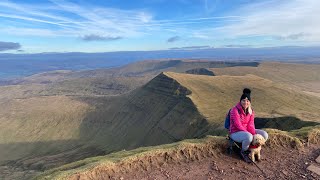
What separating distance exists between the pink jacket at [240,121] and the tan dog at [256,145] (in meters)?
0.57

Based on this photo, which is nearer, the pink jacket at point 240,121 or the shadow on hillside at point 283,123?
the pink jacket at point 240,121

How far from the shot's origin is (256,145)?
1560cm

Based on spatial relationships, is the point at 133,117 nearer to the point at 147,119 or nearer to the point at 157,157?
the point at 147,119

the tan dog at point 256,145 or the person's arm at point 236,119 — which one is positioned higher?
the person's arm at point 236,119

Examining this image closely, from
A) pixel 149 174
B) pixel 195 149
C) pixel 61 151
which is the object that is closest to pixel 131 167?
pixel 149 174

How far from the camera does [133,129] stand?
9925cm

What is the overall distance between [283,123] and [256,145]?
136 ft

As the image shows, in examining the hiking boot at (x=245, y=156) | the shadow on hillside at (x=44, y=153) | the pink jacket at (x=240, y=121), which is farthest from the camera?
the shadow on hillside at (x=44, y=153)

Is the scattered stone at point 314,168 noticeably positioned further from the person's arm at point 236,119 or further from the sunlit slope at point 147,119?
the sunlit slope at point 147,119

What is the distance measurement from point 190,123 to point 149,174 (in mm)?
65302

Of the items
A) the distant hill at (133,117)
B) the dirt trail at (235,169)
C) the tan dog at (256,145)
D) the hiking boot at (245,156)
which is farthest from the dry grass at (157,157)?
the distant hill at (133,117)

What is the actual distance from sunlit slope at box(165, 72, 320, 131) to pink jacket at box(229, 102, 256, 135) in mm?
61162

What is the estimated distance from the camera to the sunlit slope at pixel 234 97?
292 ft

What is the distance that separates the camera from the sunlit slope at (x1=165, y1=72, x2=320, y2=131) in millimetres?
88875
